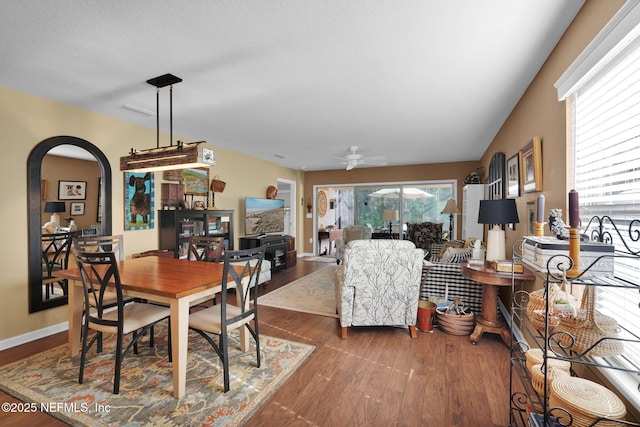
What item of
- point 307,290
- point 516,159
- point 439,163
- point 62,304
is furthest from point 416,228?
point 62,304

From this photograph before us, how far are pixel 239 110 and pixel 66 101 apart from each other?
177 cm

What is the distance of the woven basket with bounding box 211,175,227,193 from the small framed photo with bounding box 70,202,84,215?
6.43ft

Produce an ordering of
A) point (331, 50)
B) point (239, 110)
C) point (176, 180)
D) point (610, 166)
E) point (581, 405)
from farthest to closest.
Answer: point (176, 180), point (239, 110), point (331, 50), point (610, 166), point (581, 405)

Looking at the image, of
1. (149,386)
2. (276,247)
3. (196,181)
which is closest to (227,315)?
(149,386)

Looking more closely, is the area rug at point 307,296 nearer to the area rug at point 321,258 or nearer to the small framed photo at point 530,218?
the area rug at point 321,258

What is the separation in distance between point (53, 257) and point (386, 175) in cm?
648

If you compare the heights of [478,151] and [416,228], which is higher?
[478,151]

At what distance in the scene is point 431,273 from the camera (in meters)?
3.37

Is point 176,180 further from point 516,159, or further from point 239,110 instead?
point 516,159

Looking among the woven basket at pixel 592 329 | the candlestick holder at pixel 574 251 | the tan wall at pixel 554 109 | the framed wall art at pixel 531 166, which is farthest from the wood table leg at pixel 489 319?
the candlestick holder at pixel 574 251

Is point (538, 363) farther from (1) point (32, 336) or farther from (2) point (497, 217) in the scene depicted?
(1) point (32, 336)

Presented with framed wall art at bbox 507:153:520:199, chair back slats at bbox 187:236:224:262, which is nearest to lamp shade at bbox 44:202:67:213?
chair back slats at bbox 187:236:224:262

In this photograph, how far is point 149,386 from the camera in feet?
6.83

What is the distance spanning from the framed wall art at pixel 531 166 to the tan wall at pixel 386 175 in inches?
162
